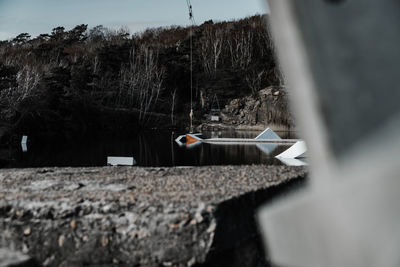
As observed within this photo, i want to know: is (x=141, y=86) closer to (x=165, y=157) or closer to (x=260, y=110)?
(x=260, y=110)

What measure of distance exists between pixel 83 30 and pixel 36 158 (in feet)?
151

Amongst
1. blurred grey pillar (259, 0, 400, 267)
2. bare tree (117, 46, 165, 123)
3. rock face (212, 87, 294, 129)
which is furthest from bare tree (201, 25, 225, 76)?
blurred grey pillar (259, 0, 400, 267)

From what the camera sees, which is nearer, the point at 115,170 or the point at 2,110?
the point at 115,170

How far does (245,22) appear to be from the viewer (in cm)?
5731

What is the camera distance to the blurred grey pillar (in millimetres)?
790

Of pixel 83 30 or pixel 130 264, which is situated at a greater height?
pixel 83 30

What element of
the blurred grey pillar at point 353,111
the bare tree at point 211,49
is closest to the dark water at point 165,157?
the blurred grey pillar at point 353,111

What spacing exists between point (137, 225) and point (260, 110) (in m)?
36.8

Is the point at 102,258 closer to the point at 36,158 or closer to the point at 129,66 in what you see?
the point at 36,158

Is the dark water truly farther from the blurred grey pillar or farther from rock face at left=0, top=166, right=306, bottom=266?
the blurred grey pillar

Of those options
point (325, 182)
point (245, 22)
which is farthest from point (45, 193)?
point (245, 22)

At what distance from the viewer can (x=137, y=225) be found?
3.77 meters

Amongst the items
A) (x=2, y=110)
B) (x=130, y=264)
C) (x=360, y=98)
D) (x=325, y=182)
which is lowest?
(x=130, y=264)

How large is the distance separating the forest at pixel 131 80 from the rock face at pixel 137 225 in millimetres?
22271
